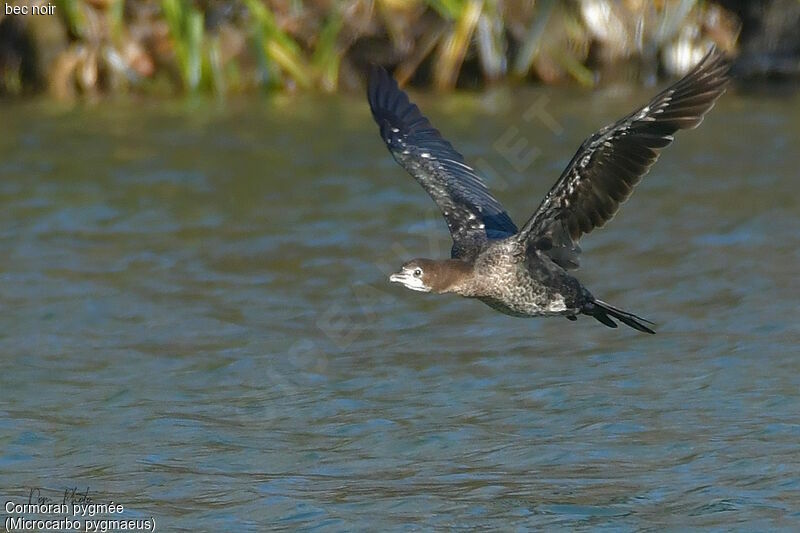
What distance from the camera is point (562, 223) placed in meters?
6.93

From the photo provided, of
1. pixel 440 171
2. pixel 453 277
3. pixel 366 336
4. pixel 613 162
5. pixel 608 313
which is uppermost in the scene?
pixel 613 162

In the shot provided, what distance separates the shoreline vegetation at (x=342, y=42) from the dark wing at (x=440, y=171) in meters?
5.37

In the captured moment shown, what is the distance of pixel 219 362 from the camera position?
844cm

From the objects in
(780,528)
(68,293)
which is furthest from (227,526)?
(68,293)

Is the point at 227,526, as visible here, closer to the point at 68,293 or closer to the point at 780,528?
the point at 780,528

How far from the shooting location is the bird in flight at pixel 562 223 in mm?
6328

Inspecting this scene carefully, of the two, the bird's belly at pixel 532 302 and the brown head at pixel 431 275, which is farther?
the bird's belly at pixel 532 302

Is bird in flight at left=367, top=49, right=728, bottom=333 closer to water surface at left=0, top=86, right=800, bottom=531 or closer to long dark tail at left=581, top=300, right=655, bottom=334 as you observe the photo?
long dark tail at left=581, top=300, right=655, bottom=334

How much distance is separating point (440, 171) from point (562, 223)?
1.35 metres

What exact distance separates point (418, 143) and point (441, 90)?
6210mm

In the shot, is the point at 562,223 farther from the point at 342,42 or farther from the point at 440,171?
the point at 342,42
